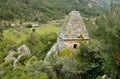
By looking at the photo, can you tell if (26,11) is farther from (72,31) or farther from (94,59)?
(94,59)

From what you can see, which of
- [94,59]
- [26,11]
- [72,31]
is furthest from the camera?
[26,11]

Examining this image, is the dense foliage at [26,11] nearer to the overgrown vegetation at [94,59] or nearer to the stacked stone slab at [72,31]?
the stacked stone slab at [72,31]

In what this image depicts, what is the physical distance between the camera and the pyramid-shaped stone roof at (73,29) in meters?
34.1

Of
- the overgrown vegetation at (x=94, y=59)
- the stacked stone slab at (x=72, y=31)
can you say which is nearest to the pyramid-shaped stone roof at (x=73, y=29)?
the stacked stone slab at (x=72, y=31)

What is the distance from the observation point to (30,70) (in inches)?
1250

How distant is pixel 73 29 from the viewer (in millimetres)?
34125

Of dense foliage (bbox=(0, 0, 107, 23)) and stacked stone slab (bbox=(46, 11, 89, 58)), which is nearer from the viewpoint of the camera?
stacked stone slab (bbox=(46, 11, 89, 58))

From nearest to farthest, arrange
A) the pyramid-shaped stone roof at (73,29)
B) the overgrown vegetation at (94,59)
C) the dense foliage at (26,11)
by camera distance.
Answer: the overgrown vegetation at (94,59) → the pyramid-shaped stone roof at (73,29) → the dense foliage at (26,11)

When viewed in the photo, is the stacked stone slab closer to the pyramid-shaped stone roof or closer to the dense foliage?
the pyramid-shaped stone roof

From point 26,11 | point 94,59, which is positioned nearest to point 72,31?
point 94,59

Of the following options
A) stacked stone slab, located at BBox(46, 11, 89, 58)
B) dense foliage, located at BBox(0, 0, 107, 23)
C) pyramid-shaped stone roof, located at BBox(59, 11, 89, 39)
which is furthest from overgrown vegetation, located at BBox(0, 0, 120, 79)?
dense foliage, located at BBox(0, 0, 107, 23)

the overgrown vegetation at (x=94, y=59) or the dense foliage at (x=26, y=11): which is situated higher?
the overgrown vegetation at (x=94, y=59)

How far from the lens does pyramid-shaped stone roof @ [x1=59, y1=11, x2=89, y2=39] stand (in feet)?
112

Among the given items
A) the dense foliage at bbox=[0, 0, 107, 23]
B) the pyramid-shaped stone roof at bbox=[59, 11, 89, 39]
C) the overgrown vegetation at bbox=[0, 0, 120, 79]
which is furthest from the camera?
the dense foliage at bbox=[0, 0, 107, 23]
